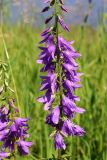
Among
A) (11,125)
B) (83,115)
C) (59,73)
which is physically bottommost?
(83,115)

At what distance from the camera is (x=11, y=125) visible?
6.63 feet

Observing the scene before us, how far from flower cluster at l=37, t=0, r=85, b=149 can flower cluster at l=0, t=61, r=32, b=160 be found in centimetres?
13

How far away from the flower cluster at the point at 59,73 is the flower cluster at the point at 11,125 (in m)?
0.13

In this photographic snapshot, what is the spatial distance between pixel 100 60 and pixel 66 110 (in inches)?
111

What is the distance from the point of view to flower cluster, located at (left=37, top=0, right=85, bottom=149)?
196 centimetres

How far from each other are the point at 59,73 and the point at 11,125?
1.00 feet

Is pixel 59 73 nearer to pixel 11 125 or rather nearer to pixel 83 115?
pixel 11 125

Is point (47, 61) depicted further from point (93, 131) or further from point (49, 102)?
point (93, 131)

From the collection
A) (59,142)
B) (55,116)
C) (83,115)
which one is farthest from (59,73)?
(83,115)

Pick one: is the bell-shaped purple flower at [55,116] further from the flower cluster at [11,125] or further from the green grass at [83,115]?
the green grass at [83,115]

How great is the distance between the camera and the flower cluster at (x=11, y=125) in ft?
6.59

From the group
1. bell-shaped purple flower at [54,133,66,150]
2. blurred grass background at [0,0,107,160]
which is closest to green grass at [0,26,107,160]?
blurred grass background at [0,0,107,160]

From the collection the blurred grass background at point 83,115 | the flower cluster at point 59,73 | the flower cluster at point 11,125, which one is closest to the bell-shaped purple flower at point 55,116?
the flower cluster at point 59,73

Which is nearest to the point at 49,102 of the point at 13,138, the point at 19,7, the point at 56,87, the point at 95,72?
the point at 56,87
